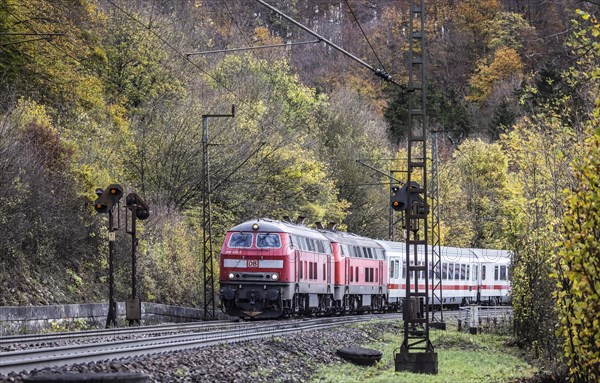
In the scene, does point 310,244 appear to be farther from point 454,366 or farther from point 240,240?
point 454,366

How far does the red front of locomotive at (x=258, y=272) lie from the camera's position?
117 ft

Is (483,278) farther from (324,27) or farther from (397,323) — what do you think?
(324,27)

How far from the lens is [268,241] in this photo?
36.1 meters

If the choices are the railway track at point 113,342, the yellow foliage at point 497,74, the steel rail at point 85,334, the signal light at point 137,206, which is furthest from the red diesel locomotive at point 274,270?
the yellow foliage at point 497,74

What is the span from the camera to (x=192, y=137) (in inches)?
1953

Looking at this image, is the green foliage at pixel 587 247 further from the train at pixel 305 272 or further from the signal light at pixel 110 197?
the train at pixel 305 272

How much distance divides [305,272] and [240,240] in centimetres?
309

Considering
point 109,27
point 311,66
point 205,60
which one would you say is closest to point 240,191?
point 109,27

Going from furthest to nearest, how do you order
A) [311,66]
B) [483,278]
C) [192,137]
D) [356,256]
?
[311,66], [483,278], [192,137], [356,256]

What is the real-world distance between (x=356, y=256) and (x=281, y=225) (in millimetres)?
9627

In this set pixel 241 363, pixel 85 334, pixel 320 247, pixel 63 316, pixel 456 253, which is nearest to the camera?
pixel 241 363

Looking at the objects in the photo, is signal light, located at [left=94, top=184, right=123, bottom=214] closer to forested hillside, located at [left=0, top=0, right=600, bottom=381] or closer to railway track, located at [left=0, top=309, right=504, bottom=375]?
forested hillside, located at [left=0, top=0, right=600, bottom=381]

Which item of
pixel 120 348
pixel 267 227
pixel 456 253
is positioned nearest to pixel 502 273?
pixel 456 253

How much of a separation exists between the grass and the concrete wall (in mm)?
7589
